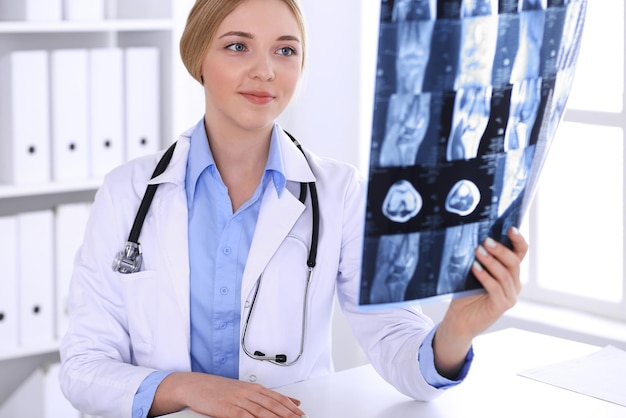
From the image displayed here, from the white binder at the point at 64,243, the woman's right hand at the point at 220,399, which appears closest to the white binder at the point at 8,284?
the white binder at the point at 64,243

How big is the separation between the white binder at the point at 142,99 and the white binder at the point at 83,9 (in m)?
0.13

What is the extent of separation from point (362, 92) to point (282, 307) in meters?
1.39

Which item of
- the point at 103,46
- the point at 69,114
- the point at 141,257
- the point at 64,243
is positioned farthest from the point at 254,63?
the point at 103,46

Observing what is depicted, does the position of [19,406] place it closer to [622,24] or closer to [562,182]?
[562,182]

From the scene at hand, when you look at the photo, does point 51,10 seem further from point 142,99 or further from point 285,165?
point 285,165

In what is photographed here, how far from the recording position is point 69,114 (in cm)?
266

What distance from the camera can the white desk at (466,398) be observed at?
1.50 metres

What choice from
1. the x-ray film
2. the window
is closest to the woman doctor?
the x-ray film

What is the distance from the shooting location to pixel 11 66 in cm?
254

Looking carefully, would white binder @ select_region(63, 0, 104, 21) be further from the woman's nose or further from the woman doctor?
the woman's nose

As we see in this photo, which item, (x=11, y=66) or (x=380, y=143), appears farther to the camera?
(x=11, y=66)

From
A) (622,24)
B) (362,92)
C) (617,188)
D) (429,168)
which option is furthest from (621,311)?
(429,168)

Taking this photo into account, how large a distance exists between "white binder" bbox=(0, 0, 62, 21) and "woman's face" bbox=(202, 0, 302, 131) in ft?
3.43

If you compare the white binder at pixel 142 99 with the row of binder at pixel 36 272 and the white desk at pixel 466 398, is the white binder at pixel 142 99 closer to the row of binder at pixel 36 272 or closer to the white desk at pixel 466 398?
the row of binder at pixel 36 272
